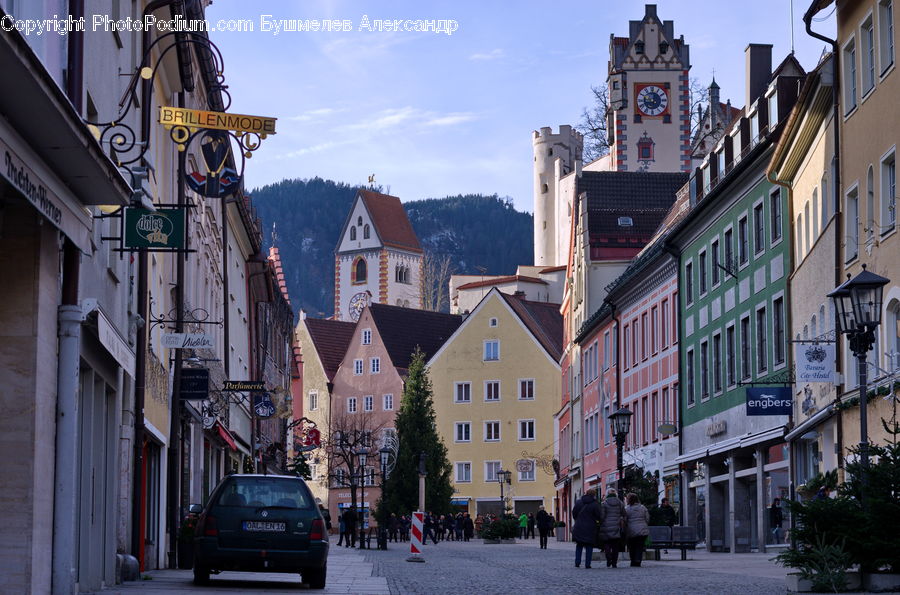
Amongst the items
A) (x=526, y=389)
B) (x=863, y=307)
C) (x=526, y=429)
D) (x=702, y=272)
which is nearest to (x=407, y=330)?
(x=526, y=389)

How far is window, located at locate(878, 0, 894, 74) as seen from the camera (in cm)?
2544

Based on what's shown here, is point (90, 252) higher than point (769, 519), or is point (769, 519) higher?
point (90, 252)

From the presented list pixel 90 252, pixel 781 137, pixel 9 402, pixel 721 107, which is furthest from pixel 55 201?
pixel 721 107

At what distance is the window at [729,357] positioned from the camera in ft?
135

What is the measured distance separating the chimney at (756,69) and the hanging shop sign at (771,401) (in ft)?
46.1

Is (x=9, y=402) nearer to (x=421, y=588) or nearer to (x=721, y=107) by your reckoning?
(x=421, y=588)

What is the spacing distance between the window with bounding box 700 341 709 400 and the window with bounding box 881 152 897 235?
19019 millimetres

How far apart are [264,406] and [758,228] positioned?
1362 cm

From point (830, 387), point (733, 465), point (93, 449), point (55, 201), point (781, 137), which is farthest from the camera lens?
point (733, 465)

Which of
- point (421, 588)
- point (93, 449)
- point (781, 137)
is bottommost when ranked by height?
point (421, 588)

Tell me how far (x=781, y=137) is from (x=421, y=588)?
1668 cm

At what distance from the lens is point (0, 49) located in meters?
9.70

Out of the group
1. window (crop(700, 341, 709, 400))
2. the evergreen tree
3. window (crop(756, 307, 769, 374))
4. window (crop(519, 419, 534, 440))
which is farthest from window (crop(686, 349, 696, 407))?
window (crop(519, 419, 534, 440))

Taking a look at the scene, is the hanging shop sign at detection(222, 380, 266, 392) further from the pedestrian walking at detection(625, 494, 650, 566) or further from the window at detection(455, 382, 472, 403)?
the window at detection(455, 382, 472, 403)
